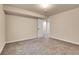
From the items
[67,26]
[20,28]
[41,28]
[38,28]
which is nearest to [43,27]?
[41,28]

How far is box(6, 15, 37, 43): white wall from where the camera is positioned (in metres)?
3.54

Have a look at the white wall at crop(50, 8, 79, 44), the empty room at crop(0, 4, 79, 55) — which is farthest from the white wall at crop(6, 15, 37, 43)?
the white wall at crop(50, 8, 79, 44)

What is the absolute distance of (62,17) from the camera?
4586 millimetres

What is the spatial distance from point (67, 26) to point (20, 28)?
2366mm

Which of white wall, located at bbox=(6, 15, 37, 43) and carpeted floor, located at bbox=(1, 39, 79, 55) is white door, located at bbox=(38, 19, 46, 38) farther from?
carpeted floor, located at bbox=(1, 39, 79, 55)

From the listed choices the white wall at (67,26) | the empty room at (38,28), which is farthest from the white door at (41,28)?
the white wall at (67,26)

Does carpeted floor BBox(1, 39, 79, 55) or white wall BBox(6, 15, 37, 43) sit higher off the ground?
white wall BBox(6, 15, 37, 43)

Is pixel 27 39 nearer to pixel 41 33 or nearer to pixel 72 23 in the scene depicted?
pixel 41 33

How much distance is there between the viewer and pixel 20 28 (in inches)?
148

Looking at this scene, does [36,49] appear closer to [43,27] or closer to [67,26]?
[43,27]

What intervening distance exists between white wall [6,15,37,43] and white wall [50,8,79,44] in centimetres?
109

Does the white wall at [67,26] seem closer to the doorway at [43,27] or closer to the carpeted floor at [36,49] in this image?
the carpeted floor at [36,49]
